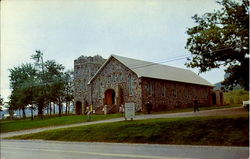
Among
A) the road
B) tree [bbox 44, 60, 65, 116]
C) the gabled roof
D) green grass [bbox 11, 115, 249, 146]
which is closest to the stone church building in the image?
the gabled roof

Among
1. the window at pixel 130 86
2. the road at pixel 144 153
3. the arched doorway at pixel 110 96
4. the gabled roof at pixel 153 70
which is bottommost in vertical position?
the road at pixel 144 153

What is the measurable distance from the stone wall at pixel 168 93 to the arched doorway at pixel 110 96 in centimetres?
507

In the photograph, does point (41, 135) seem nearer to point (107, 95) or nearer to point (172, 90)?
point (107, 95)

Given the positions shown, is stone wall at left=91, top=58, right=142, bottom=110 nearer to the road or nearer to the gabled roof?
the gabled roof

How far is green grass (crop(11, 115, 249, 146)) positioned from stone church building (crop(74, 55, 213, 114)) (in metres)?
16.9

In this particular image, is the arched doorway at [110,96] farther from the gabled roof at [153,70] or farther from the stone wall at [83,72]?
the stone wall at [83,72]

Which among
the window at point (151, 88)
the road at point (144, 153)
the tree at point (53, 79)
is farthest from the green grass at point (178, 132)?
the tree at point (53, 79)

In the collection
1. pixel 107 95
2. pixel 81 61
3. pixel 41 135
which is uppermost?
pixel 81 61

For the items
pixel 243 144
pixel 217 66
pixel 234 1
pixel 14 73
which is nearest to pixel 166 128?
pixel 243 144

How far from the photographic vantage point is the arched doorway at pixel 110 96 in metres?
40.2

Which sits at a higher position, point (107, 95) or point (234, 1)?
point (234, 1)

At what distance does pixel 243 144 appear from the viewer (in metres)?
12.4

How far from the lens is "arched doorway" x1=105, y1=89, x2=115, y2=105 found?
40.2m

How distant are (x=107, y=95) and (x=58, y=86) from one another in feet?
44.3
